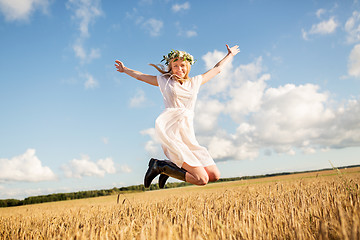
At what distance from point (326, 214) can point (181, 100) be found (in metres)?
2.91

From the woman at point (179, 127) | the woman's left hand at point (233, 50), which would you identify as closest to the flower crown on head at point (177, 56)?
the woman at point (179, 127)

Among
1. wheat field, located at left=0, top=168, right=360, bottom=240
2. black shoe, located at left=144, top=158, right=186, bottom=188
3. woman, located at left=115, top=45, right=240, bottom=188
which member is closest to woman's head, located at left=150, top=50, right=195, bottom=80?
woman, located at left=115, top=45, right=240, bottom=188

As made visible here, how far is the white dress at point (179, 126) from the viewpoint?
414 cm

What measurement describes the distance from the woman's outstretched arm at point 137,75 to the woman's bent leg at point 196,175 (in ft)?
5.60

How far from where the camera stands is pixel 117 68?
16.4 ft

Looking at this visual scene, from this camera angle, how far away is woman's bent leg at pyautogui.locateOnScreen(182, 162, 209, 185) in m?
3.96

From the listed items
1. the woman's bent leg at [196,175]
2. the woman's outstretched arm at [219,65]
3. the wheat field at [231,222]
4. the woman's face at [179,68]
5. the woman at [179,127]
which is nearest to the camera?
the wheat field at [231,222]

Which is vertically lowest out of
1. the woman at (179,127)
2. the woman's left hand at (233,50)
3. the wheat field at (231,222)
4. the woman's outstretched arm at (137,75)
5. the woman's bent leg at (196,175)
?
the wheat field at (231,222)

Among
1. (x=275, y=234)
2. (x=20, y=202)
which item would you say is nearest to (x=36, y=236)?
(x=275, y=234)

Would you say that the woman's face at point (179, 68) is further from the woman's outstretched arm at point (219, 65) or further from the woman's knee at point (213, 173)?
the woman's knee at point (213, 173)

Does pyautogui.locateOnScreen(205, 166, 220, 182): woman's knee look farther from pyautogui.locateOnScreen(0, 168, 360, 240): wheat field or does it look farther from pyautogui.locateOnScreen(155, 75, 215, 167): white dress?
pyautogui.locateOnScreen(0, 168, 360, 240): wheat field

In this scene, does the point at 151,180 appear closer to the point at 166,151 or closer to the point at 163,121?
the point at 166,151

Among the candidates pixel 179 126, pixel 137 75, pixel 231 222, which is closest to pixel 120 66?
pixel 137 75

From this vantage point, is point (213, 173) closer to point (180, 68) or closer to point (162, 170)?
point (162, 170)
